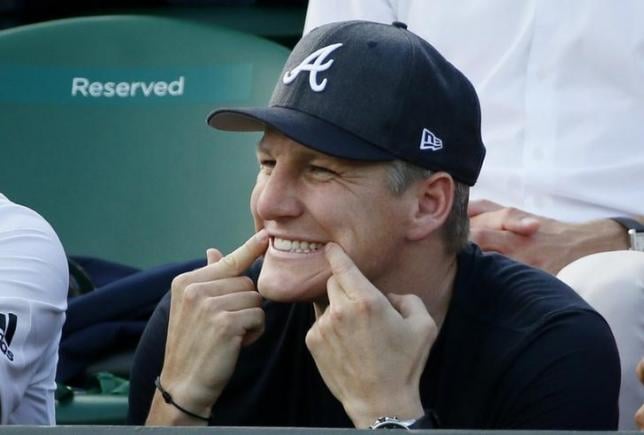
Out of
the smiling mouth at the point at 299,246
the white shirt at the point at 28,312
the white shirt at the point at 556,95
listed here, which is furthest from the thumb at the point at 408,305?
the white shirt at the point at 556,95

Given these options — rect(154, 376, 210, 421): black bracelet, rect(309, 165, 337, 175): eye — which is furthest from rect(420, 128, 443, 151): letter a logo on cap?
rect(154, 376, 210, 421): black bracelet

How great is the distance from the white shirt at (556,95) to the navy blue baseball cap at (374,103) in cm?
66

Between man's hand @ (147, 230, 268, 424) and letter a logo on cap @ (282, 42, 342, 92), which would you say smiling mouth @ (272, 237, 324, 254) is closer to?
man's hand @ (147, 230, 268, 424)

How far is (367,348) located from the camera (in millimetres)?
1951

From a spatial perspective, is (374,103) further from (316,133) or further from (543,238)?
(543,238)

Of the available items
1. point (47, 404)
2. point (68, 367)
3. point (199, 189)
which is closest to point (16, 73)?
point (199, 189)

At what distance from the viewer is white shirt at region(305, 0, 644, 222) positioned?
8.99 ft

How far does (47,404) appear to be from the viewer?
2279 mm

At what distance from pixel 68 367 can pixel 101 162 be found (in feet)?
2.03

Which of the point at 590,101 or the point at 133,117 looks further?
the point at 133,117

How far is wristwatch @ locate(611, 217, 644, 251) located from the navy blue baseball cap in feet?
1.99

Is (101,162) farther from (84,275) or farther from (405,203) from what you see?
(405,203)

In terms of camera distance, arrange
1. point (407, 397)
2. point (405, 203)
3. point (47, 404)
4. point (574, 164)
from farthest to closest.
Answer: point (574, 164)
point (47, 404)
point (405, 203)
point (407, 397)

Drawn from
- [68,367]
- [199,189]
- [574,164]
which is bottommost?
[68,367]
